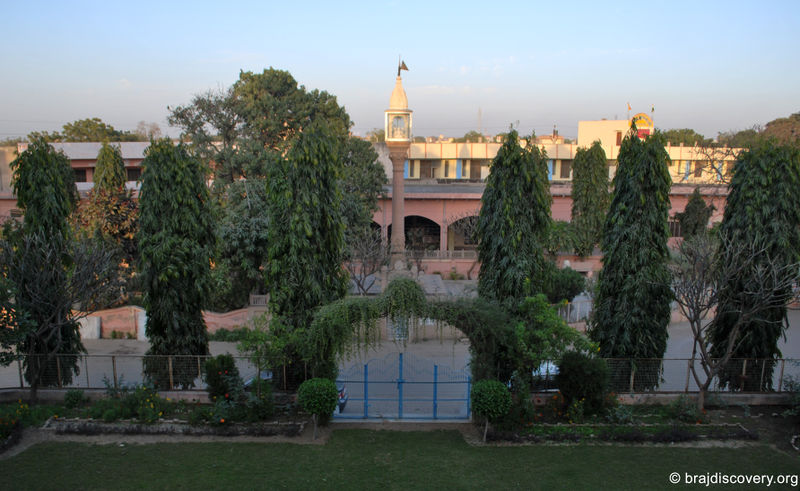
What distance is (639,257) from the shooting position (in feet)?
43.0

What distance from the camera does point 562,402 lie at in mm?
12344

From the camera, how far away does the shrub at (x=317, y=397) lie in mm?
11242

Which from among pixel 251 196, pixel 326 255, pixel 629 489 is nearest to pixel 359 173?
pixel 251 196

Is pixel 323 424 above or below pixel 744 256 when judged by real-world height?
below

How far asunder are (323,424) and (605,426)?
633cm

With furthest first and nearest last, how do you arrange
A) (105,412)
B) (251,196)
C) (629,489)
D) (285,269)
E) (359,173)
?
(359,173), (251,196), (285,269), (105,412), (629,489)

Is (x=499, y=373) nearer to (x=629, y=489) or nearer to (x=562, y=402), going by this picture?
(x=562, y=402)

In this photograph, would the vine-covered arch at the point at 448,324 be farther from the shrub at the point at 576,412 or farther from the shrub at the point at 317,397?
the shrub at the point at 576,412

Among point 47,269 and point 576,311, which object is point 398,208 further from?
point 47,269

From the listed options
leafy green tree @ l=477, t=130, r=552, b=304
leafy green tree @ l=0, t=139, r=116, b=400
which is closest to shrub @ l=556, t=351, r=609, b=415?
leafy green tree @ l=477, t=130, r=552, b=304

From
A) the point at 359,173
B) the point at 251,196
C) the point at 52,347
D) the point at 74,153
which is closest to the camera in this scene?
the point at 52,347

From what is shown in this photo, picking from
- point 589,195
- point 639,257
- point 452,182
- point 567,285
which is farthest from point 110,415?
point 452,182

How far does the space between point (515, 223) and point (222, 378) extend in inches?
315

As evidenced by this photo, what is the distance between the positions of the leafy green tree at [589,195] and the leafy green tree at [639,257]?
16854mm
